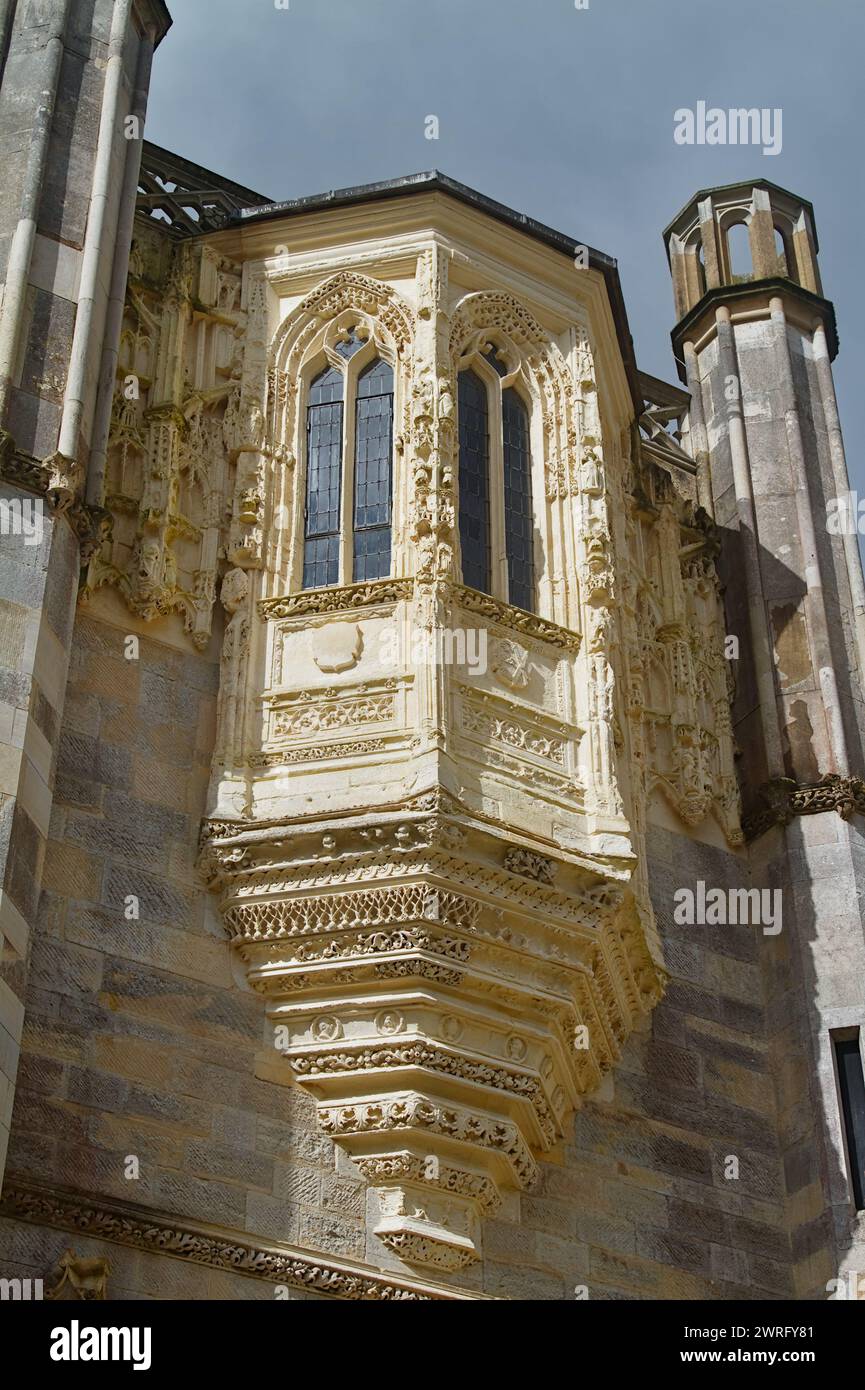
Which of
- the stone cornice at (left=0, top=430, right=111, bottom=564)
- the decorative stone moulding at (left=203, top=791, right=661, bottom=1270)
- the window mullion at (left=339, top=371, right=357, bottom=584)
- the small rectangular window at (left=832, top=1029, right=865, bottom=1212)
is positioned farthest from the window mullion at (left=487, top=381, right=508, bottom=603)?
the small rectangular window at (left=832, top=1029, right=865, bottom=1212)

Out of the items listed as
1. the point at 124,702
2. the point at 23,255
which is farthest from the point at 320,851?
the point at 23,255

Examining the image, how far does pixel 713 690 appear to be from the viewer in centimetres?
1905

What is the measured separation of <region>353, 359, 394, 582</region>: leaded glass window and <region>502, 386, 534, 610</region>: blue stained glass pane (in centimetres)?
101

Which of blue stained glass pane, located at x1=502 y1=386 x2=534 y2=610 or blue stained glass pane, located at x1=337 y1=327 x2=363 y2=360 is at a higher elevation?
blue stained glass pane, located at x1=337 y1=327 x2=363 y2=360

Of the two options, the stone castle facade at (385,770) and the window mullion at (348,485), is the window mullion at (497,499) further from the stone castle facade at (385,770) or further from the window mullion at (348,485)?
the window mullion at (348,485)

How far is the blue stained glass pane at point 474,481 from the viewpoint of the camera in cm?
1716

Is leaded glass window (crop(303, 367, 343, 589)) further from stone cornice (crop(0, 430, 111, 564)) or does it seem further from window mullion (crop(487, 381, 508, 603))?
stone cornice (crop(0, 430, 111, 564))

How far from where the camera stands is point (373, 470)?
17422 millimetres

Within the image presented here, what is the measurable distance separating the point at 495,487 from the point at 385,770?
3.22 m

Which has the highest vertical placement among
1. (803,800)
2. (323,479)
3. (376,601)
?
(323,479)

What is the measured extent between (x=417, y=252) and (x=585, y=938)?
243 inches

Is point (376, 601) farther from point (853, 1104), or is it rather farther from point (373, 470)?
point (853, 1104)

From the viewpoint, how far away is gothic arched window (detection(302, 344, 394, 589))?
16.9 metres

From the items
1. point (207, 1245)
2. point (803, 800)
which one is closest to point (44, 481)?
point (207, 1245)
